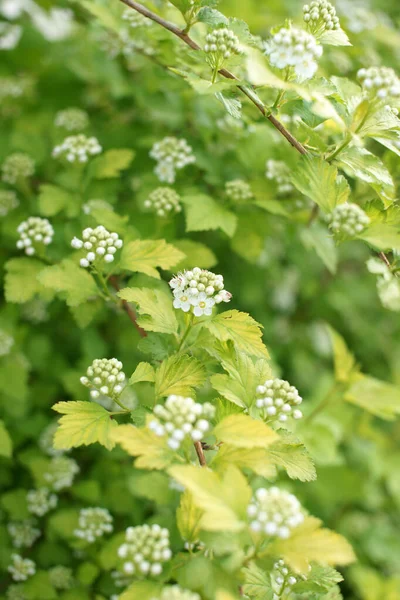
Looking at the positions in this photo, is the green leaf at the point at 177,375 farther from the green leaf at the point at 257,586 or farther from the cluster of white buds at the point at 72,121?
the cluster of white buds at the point at 72,121

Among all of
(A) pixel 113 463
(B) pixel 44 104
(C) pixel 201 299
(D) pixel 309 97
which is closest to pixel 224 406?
(C) pixel 201 299

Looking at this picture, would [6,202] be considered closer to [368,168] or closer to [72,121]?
[72,121]

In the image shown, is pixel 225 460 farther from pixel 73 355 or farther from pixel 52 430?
pixel 73 355

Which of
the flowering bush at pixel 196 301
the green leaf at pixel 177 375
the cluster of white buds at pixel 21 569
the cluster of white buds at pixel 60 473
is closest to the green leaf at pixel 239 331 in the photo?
the flowering bush at pixel 196 301

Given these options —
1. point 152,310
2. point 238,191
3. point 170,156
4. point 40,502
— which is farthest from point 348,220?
point 40,502

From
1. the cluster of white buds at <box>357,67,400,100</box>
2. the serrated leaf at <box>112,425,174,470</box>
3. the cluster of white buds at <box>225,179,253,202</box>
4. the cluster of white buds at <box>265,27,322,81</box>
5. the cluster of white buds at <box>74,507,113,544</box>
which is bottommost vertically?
the cluster of white buds at <box>74,507,113,544</box>

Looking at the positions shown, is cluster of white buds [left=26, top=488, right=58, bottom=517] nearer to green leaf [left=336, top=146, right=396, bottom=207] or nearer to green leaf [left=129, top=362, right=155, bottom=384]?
green leaf [left=129, top=362, right=155, bottom=384]

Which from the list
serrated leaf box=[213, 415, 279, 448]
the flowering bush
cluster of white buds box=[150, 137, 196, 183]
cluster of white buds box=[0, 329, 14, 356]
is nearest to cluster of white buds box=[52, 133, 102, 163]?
the flowering bush
